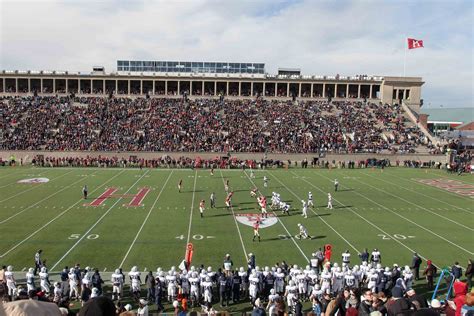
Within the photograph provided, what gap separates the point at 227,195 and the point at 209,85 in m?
44.1

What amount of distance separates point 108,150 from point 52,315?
4668 centimetres

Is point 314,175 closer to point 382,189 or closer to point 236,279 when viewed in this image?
point 382,189

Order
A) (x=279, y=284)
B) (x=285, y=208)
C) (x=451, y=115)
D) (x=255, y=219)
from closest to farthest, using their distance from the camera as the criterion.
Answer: (x=279, y=284) → (x=255, y=219) → (x=285, y=208) → (x=451, y=115)

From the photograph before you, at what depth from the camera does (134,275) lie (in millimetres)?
12680

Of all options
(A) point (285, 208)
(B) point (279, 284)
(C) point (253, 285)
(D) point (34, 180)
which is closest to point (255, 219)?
(A) point (285, 208)

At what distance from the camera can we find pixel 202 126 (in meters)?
54.9

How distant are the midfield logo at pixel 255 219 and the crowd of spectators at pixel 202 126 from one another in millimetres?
26388

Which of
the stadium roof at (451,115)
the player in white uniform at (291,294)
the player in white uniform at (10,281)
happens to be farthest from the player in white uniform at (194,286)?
the stadium roof at (451,115)

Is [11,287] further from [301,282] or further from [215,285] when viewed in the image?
[301,282]

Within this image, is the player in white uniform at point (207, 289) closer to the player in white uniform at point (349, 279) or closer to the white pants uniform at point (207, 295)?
the white pants uniform at point (207, 295)

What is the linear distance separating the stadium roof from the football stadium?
6552 centimetres

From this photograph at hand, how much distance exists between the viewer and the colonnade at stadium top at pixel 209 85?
67.1 meters

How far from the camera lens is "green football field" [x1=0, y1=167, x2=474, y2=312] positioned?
54.5 ft

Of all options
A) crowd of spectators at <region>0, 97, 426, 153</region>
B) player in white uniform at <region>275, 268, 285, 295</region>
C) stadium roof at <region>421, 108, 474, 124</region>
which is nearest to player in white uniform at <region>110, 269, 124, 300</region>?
player in white uniform at <region>275, 268, 285, 295</region>
